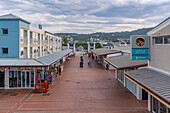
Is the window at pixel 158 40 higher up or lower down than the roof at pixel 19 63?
higher up

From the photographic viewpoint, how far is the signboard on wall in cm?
1385

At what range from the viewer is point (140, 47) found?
13.9 meters

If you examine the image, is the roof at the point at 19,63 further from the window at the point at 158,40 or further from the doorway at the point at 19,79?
the window at the point at 158,40

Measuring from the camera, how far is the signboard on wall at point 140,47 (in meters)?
13.9

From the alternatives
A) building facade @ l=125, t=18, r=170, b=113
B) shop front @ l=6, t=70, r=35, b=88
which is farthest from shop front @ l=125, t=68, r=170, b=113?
shop front @ l=6, t=70, r=35, b=88

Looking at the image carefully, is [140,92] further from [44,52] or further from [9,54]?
[44,52]

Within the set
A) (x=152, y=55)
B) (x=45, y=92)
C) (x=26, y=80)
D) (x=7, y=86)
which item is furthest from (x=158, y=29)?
(x=7, y=86)

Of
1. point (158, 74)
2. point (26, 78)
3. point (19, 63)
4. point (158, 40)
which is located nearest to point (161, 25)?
point (158, 40)

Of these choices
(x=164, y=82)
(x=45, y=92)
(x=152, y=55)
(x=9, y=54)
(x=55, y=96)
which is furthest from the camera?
(x=9, y=54)

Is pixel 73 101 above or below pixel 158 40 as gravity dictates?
below

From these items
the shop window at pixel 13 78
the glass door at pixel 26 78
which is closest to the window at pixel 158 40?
the glass door at pixel 26 78

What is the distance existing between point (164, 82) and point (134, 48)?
4852mm

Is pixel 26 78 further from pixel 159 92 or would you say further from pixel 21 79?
pixel 159 92

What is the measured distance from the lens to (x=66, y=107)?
40.5 ft
